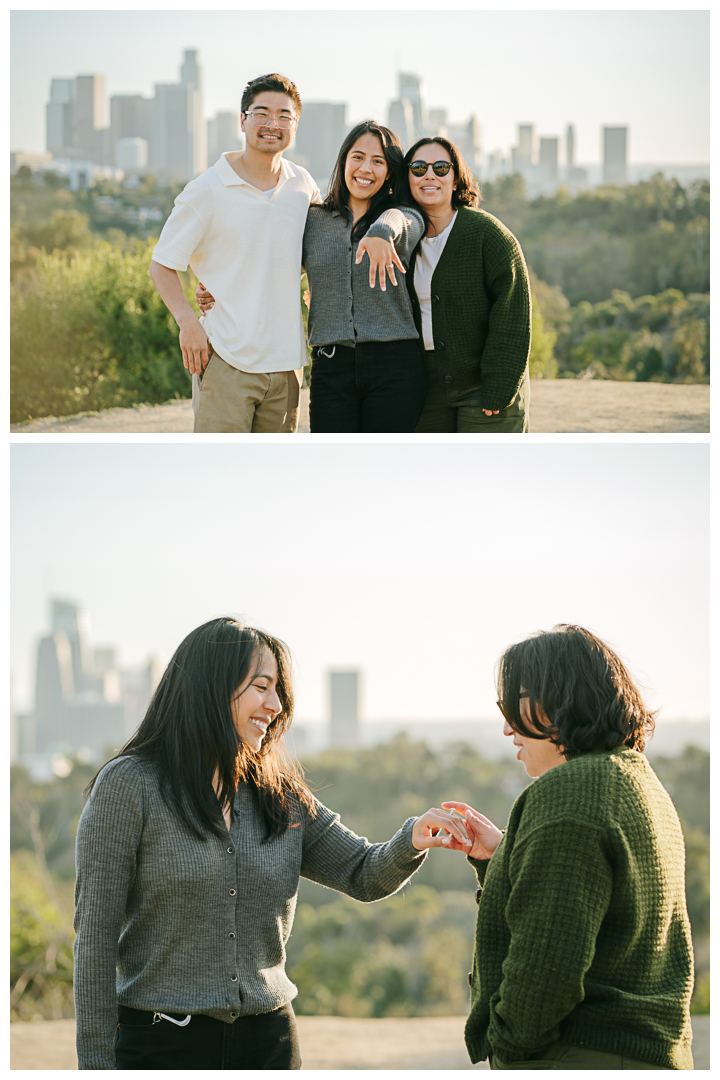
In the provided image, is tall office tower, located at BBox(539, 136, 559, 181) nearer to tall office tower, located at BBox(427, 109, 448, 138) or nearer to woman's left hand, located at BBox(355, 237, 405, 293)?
tall office tower, located at BBox(427, 109, 448, 138)

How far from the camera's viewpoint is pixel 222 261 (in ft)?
10.8

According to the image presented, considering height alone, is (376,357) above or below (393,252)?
below

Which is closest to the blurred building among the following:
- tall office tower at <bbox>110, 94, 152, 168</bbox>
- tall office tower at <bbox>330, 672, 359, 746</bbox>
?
tall office tower at <bbox>330, 672, 359, 746</bbox>

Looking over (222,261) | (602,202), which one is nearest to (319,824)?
(222,261)

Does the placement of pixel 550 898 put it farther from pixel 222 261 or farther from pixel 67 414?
pixel 67 414

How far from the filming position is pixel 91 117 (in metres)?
12.0

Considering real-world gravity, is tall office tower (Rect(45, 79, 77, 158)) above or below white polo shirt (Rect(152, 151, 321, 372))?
above

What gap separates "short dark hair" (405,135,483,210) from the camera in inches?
127

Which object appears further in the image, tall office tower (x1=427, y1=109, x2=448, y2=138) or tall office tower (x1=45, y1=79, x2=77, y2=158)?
tall office tower (x1=427, y1=109, x2=448, y2=138)

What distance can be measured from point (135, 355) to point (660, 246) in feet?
41.1

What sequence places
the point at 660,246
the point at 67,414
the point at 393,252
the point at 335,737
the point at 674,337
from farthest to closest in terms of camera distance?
the point at 335,737 → the point at 660,246 → the point at 674,337 → the point at 67,414 → the point at 393,252

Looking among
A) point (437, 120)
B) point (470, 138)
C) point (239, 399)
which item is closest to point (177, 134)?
point (437, 120)

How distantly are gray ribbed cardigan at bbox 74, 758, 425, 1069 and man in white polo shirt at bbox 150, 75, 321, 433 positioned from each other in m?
1.56

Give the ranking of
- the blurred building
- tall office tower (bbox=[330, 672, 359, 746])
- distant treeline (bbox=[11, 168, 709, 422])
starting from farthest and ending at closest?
1. tall office tower (bbox=[330, 672, 359, 746])
2. the blurred building
3. distant treeline (bbox=[11, 168, 709, 422])
